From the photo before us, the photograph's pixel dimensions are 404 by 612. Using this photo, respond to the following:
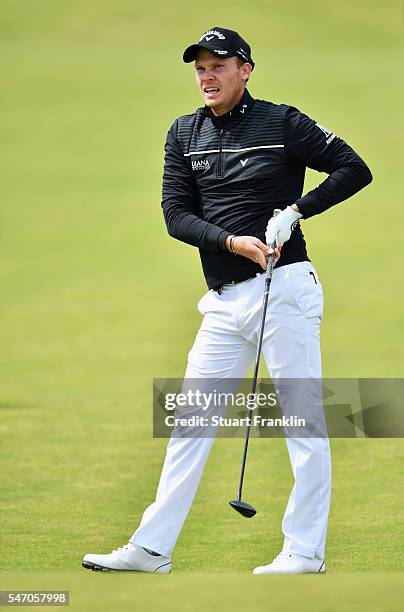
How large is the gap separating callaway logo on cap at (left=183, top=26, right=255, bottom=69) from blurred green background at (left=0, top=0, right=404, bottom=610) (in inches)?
77.0

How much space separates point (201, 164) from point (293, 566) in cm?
155

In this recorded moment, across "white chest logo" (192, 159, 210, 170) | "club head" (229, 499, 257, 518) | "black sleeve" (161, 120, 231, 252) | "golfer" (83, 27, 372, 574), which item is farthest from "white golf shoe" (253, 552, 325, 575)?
"white chest logo" (192, 159, 210, 170)

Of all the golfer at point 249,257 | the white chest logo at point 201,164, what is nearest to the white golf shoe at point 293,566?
the golfer at point 249,257

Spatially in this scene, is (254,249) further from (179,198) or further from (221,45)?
(221,45)

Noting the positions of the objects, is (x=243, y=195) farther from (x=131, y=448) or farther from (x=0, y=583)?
(x=131, y=448)

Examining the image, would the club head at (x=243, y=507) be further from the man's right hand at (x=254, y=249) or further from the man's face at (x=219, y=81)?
the man's face at (x=219, y=81)

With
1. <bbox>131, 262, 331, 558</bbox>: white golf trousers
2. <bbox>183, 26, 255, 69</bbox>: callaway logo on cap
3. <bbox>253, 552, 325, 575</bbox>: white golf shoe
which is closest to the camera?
<bbox>253, 552, 325, 575</bbox>: white golf shoe

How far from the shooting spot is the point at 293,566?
5055mm

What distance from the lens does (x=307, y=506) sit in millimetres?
5152

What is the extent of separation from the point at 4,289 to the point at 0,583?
40.8 ft

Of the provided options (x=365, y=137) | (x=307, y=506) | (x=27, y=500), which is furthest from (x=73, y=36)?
(x=307, y=506)

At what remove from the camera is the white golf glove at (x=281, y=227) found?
16.8 feet

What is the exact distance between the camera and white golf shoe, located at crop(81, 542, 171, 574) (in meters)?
5.21

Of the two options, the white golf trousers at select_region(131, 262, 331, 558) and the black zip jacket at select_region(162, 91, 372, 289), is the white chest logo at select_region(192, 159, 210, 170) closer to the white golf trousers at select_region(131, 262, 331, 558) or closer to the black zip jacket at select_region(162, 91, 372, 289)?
the black zip jacket at select_region(162, 91, 372, 289)
